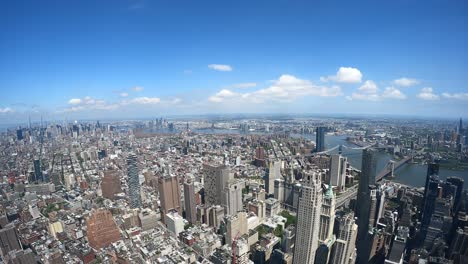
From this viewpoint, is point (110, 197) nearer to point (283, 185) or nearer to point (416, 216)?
point (283, 185)

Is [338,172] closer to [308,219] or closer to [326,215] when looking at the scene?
[326,215]

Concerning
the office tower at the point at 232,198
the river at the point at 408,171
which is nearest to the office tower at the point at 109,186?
the office tower at the point at 232,198

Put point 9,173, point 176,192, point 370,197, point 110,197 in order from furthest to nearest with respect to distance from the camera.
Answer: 1. point 9,173
2. point 110,197
3. point 176,192
4. point 370,197

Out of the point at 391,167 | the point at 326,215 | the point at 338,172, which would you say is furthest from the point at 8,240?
the point at 391,167

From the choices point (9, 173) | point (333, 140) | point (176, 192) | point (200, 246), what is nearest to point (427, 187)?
point (200, 246)

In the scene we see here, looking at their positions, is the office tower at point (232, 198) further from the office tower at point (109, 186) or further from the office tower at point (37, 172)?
the office tower at point (37, 172)

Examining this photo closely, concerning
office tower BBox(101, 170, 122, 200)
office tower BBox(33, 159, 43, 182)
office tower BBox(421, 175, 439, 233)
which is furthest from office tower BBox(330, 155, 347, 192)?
office tower BBox(33, 159, 43, 182)
